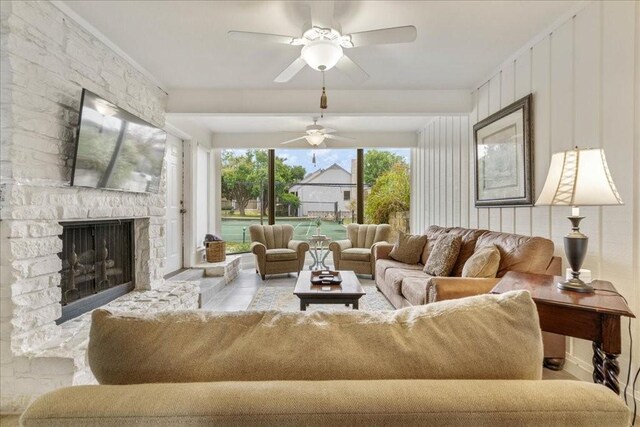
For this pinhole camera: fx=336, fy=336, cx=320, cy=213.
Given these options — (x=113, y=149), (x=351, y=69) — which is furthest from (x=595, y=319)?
(x=113, y=149)

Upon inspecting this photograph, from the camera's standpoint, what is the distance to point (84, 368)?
201cm

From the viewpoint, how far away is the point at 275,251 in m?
5.30

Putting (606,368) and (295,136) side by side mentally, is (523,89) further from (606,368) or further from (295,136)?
(295,136)

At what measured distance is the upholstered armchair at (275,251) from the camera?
5207mm

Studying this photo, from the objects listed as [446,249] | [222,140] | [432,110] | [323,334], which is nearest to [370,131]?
[432,110]

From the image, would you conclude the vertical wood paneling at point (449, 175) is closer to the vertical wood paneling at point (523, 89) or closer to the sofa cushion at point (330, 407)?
the vertical wood paneling at point (523, 89)

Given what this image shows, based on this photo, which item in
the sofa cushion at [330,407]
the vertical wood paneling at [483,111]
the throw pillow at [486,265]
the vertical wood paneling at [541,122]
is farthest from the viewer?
the vertical wood paneling at [483,111]

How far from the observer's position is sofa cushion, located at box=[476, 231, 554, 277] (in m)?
2.41

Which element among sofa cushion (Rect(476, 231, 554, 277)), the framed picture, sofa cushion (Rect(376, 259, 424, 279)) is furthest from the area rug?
the framed picture

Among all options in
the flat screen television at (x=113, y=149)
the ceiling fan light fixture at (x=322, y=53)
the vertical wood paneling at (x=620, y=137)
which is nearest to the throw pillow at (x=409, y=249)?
the vertical wood paneling at (x=620, y=137)

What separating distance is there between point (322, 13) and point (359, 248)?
4050 mm

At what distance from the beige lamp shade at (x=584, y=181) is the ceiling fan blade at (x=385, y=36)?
115cm

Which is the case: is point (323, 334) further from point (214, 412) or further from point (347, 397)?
point (214, 412)

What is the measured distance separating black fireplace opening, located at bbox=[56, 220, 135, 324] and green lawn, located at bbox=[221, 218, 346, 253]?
3371 mm
